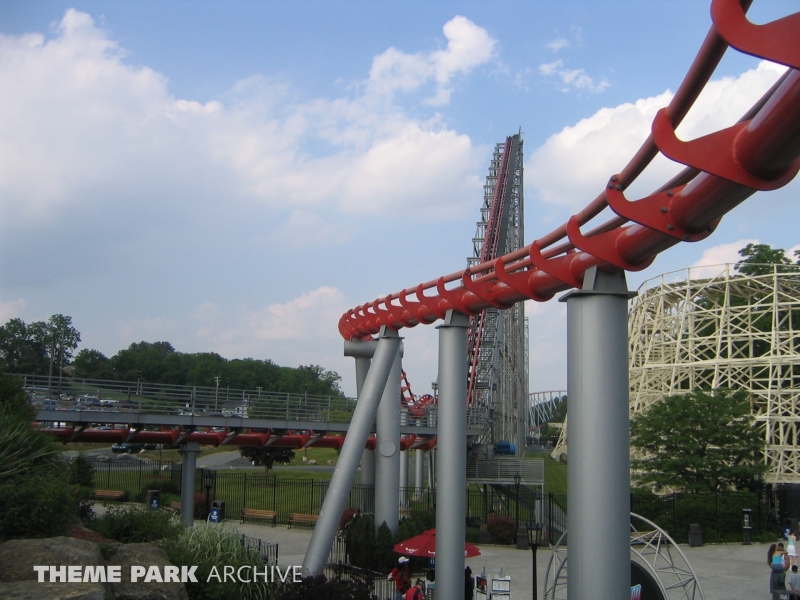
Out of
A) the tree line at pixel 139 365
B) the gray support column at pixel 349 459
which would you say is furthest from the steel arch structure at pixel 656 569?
the tree line at pixel 139 365

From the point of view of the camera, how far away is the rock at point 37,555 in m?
9.19

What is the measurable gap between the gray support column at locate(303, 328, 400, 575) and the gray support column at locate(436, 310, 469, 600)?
2.89 metres

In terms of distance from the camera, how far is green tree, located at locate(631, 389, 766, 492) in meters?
27.2

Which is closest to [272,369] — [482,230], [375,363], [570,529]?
[482,230]

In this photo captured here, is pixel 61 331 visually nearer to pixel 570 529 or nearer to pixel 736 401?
pixel 736 401

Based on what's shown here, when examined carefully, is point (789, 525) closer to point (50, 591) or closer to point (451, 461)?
point (451, 461)

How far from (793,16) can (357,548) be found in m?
16.6

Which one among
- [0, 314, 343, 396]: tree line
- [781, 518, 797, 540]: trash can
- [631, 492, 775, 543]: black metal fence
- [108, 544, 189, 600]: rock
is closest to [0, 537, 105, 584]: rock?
[108, 544, 189, 600]: rock

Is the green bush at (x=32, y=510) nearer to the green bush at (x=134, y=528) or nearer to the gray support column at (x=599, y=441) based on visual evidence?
the green bush at (x=134, y=528)

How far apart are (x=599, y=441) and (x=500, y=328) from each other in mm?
31288

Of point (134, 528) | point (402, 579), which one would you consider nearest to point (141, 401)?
point (134, 528)

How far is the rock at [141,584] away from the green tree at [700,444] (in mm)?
21179

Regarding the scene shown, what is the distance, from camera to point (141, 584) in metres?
9.96

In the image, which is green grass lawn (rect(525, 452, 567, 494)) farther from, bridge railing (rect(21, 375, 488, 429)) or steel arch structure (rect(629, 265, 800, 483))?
bridge railing (rect(21, 375, 488, 429))
